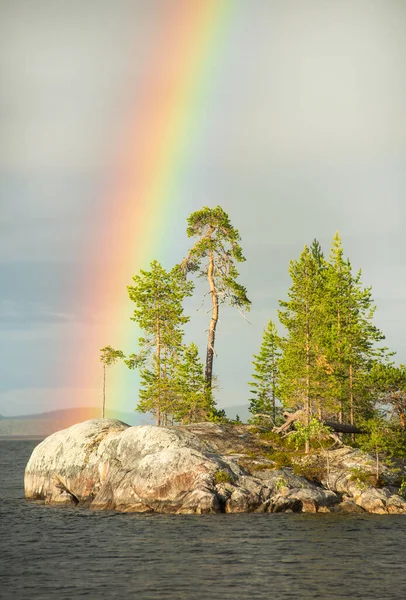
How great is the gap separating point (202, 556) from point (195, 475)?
41.4ft

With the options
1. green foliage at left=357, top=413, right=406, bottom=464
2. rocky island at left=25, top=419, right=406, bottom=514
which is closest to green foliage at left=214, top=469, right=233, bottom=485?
rocky island at left=25, top=419, right=406, bottom=514

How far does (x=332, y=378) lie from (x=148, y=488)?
56.8 feet

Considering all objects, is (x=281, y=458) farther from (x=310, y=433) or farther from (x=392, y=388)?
(x=392, y=388)

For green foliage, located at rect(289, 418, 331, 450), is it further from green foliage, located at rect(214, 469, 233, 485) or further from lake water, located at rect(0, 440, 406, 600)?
lake water, located at rect(0, 440, 406, 600)

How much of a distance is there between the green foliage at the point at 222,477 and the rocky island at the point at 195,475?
62 millimetres

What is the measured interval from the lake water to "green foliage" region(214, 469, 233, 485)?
2545 mm

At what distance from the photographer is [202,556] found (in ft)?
105

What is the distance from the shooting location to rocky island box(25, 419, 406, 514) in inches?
1756

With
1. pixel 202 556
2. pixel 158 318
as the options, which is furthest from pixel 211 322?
pixel 202 556

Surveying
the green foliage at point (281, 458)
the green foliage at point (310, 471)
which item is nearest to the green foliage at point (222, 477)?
the green foliage at point (281, 458)

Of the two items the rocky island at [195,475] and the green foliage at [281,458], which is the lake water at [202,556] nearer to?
the rocky island at [195,475]

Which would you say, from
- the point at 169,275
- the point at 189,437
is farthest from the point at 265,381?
the point at 189,437

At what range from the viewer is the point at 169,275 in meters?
70.9

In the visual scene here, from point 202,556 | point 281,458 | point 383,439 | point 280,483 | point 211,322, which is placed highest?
point 211,322
